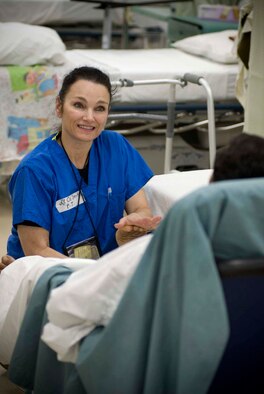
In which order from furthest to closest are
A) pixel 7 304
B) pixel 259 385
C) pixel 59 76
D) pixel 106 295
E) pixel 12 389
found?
1. pixel 59 76
2. pixel 12 389
3. pixel 7 304
4. pixel 259 385
5. pixel 106 295

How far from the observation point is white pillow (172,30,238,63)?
4527 millimetres

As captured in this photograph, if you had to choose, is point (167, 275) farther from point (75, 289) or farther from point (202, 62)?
point (202, 62)

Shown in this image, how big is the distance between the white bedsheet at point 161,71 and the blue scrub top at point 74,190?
1.53 meters

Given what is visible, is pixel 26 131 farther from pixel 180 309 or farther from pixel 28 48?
pixel 180 309

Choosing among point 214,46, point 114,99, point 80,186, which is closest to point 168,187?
point 80,186

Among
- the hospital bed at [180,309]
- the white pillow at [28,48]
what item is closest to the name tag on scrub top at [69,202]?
the hospital bed at [180,309]

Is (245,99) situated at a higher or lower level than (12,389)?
higher

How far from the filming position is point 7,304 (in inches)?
80.1

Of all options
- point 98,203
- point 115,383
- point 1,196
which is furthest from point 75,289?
point 1,196

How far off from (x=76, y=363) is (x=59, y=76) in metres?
2.81

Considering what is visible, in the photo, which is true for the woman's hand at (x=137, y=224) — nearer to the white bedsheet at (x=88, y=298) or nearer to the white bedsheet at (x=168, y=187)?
the white bedsheet at (x=168, y=187)

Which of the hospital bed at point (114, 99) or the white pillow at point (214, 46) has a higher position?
the white pillow at point (214, 46)

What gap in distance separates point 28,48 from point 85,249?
188cm

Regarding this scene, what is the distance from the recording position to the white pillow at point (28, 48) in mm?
4090
